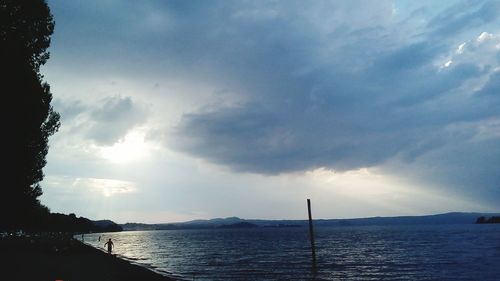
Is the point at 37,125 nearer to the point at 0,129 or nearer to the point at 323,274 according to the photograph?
the point at 0,129

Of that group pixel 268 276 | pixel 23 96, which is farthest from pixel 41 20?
pixel 268 276

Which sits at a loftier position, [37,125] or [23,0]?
[23,0]

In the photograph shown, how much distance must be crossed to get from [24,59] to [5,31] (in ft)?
6.02

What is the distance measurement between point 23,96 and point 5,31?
330 cm

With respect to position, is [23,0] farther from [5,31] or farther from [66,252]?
[66,252]

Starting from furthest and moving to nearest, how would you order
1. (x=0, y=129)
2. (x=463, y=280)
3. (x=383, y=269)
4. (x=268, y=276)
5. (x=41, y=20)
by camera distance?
(x=383, y=269) → (x=268, y=276) → (x=463, y=280) → (x=41, y=20) → (x=0, y=129)


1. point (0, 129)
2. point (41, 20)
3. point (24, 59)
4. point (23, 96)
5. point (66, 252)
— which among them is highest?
point (41, 20)

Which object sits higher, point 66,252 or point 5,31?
point 5,31

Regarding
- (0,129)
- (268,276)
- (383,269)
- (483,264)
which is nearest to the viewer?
(0,129)

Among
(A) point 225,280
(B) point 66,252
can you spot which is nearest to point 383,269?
(A) point 225,280

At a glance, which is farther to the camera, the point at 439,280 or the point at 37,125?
the point at 439,280

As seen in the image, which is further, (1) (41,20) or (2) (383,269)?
(2) (383,269)

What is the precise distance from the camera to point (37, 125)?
786 inches

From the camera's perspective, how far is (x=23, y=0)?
18156 millimetres
